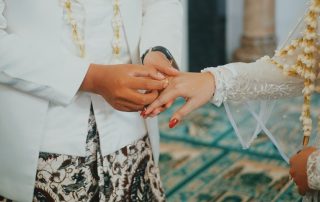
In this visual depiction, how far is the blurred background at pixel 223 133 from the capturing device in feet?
8.34

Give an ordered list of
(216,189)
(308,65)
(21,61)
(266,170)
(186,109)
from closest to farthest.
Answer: (21,61)
(308,65)
(186,109)
(216,189)
(266,170)

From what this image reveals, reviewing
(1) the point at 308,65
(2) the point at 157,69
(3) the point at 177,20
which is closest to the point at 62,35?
(2) the point at 157,69

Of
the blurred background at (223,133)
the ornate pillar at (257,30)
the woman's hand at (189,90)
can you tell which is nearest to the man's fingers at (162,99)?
the woman's hand at (189,90)

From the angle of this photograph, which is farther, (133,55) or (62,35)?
(133,55)

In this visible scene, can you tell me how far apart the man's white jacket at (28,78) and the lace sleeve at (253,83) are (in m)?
0.34

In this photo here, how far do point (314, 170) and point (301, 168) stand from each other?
1.9 inches

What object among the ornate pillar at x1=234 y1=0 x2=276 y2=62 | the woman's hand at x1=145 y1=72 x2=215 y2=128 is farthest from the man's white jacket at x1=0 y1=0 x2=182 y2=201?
the ornate pillar at x1=234 y1=0 x2=276 y2=62

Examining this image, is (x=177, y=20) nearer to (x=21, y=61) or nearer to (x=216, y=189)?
(x=21, y=61)

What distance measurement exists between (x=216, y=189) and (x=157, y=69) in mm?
1474

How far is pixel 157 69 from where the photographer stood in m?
1.24

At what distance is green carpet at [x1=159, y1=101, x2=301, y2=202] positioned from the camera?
2484mm

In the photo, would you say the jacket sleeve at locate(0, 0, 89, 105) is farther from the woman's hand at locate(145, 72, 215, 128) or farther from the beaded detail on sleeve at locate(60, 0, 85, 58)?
the woman's hand at locate(145, 72, 215, 128)

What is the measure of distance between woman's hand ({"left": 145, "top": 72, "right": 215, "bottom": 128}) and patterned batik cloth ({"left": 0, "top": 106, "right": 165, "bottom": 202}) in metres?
0.17

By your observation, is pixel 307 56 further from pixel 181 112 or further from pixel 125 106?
pixel 125 106
